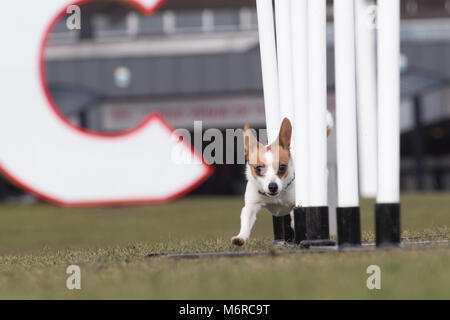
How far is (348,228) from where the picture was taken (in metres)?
6.87

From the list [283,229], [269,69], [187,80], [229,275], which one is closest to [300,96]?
[269,69]

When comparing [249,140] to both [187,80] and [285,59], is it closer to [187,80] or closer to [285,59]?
[285,59]

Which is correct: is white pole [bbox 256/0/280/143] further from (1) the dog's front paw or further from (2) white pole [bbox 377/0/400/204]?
(2) white pole [bbox 377/0/400/204]

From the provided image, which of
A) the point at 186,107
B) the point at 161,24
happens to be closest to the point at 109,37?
the point at 161,24

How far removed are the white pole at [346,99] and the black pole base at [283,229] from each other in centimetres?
143

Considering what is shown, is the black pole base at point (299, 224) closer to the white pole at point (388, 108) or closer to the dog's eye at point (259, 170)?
the dog's eye at point (259, 170)

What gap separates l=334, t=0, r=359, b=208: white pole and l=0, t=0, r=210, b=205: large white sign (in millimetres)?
11563

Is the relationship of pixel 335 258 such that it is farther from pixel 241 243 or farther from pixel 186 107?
pixel 186 107

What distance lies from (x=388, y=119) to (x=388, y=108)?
0.32 ft

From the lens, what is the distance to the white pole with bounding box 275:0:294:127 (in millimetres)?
7852

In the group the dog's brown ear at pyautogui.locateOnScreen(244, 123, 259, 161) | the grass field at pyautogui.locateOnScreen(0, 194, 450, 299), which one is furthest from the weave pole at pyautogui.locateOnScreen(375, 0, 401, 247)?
the dog's brown ear at pyautogui.locateOnScreen(244, 123, 259, 161)

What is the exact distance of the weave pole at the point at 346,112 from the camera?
6.78 metres
